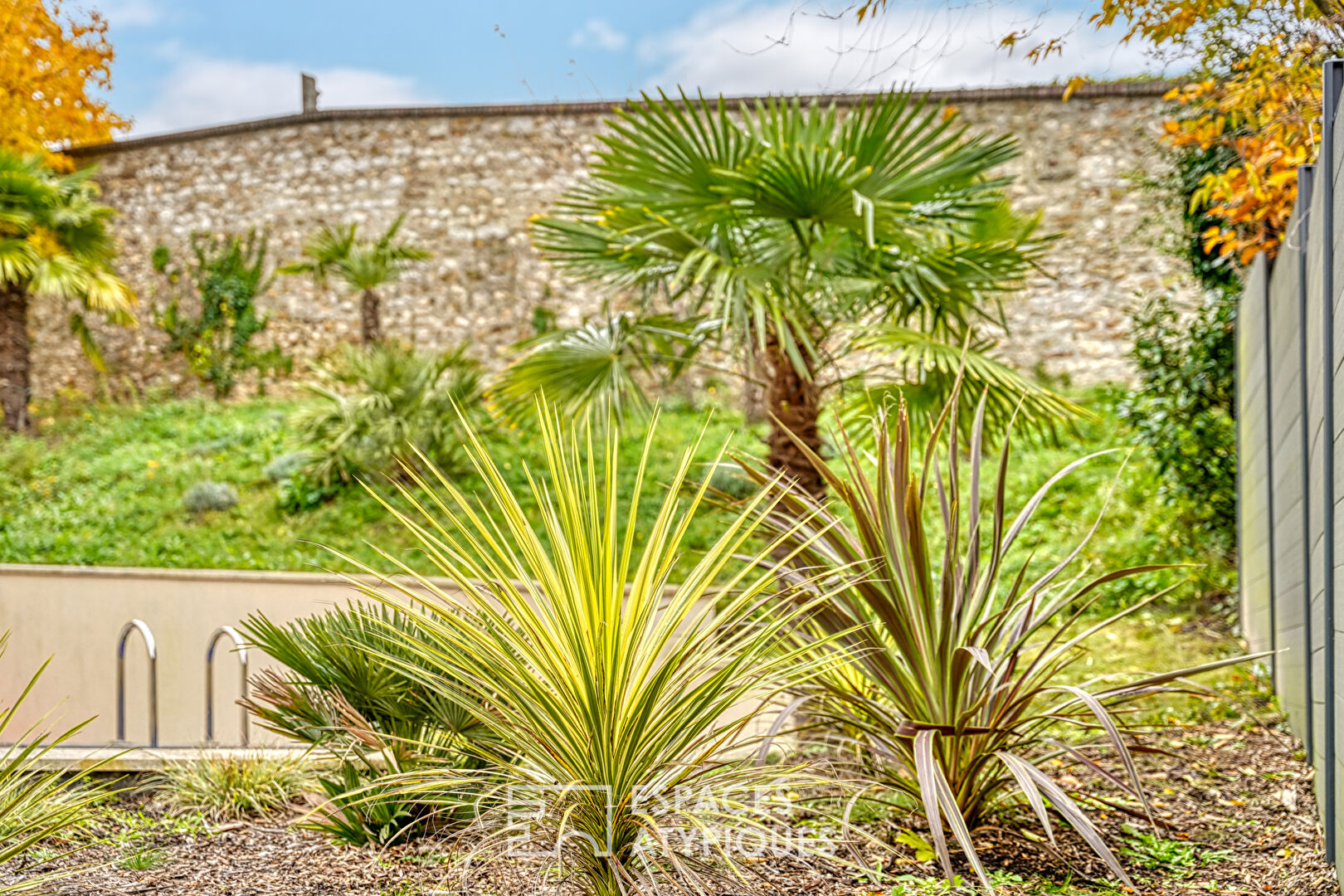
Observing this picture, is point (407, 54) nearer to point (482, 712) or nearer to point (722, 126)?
point (722, 126)

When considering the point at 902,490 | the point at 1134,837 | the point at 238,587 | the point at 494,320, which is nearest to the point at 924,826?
the point at 1134,837

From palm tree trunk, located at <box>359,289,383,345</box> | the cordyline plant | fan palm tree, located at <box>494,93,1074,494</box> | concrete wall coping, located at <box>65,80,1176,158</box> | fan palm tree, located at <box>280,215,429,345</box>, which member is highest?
concrete wall coping, located at <box>65,80,1176,158</box>

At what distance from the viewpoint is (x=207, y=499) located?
8102 millimetres

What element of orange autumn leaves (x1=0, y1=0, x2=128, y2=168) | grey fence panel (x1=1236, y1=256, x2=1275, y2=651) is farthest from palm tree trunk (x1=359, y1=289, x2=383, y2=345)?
grey fence panel (x1=1236, y1=256, x2=1275, y2=651)

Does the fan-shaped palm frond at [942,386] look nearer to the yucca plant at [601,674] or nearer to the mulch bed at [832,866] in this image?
the mulch bed at [832,866]

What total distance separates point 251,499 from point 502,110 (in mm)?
5433

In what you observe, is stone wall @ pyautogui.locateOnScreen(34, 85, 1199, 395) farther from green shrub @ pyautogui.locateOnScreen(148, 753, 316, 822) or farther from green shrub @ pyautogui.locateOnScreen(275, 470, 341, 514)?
green shrub @ pyautogui.locateOnScreen(148, 753, 316, 822)

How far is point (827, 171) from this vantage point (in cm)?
396

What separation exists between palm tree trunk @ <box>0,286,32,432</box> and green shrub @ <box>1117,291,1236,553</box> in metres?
10.3

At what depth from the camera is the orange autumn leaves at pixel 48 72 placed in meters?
9.52

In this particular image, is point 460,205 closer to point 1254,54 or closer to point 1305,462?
point 1254,54

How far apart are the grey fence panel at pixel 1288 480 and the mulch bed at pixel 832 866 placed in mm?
418

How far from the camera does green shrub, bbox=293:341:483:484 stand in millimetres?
7816

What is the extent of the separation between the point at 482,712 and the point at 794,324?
8.23 feet
